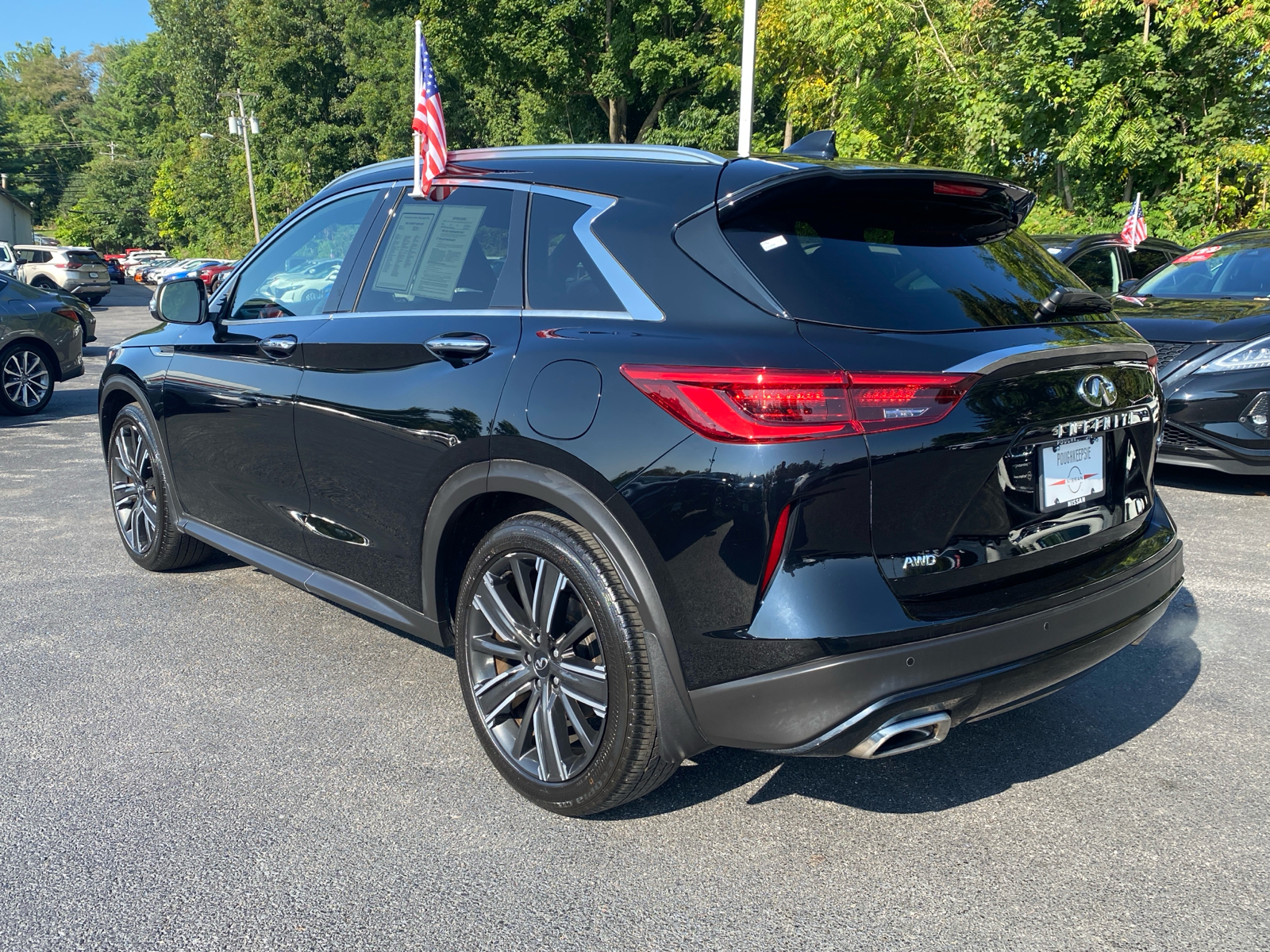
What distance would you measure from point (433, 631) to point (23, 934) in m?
1.31

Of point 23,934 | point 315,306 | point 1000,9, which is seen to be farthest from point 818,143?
point 1000,9

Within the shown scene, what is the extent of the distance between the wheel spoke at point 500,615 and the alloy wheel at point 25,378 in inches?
393

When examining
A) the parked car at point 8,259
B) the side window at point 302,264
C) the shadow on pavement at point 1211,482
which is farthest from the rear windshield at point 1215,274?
the parked car at point 8,259

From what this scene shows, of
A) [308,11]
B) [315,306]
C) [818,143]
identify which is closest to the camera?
[818,143]

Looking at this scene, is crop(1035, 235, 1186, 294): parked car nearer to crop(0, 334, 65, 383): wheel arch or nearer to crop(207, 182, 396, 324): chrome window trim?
crop(207, 182, 396, 324): chrome window trim

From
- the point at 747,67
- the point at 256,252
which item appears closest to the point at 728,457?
the point at 256,252

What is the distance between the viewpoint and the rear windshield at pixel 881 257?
257 cm

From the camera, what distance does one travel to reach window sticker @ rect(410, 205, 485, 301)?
132 inches

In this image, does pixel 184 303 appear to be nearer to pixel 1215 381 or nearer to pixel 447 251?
pixel 447 251

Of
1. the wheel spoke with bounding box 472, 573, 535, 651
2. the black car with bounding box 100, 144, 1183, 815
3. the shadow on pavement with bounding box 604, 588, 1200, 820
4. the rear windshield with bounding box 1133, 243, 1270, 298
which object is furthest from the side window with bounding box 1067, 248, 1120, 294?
the wheel spoke with bounding box 472, 573, 535, 651

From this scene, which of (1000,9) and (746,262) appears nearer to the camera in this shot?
(746,262)

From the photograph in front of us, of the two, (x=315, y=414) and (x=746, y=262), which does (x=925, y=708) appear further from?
(x=315, y=414)

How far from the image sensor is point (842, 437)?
7.67 feet

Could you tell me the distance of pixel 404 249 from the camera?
359 centimetres
